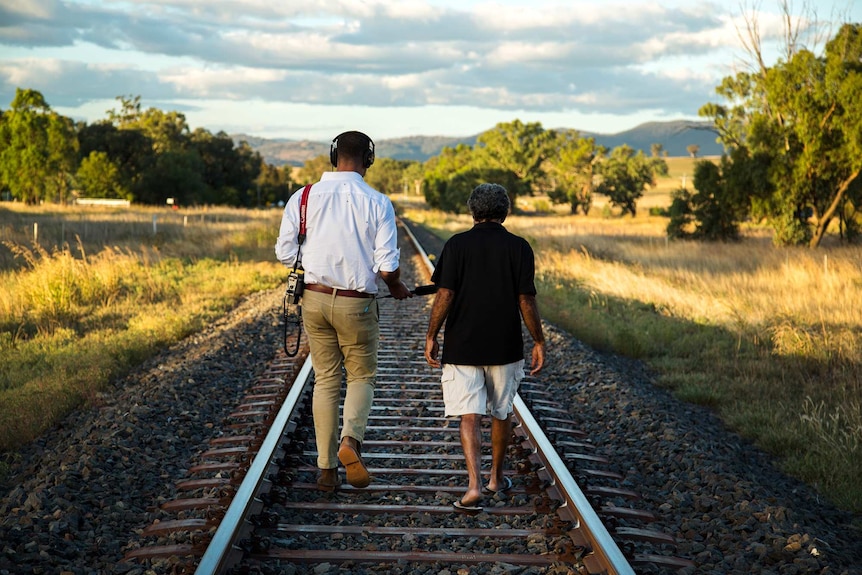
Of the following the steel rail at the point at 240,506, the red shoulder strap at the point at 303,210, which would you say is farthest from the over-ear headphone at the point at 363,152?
the steel rail at the point at 240,506

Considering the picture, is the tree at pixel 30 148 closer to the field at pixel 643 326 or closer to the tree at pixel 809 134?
the field at pixel 643 326

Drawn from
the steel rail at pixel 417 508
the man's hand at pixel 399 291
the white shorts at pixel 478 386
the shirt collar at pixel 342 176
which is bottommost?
the steel rail at pixel 417 508

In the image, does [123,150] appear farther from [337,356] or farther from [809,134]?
[337,356]

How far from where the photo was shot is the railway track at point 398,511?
421 centimetres

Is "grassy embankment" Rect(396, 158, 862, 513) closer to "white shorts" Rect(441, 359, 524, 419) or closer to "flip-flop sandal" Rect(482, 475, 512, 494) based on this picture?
"flip-flop sandal" Rect(482, 475, 512, 494)

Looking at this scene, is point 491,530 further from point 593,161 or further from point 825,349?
point 593,161

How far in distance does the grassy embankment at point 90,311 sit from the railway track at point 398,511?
221 cm

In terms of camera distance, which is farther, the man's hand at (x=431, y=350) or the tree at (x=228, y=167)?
the tree at (x=228, y=167)

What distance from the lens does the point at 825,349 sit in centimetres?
1015

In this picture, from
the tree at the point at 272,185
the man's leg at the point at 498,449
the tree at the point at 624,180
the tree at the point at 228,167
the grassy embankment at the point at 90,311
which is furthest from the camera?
the tree at the point at 272,185

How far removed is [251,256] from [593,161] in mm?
68502

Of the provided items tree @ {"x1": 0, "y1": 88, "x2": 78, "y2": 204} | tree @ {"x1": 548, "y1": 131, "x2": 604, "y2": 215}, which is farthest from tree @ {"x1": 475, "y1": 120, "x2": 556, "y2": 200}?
tree @ {"x1": 0, "y1": 88, "x2": 78, "y2": 204}

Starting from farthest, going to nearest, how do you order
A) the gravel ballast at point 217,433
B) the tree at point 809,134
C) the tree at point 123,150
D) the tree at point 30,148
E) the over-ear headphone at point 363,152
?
the tree at point 123,150
the tree at point 30,148
the tree at point 809,134
the over-ear headphone at point 363,152
the gravel ballast at point 217,433

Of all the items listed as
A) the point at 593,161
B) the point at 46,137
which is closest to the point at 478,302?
the point at 46,137
